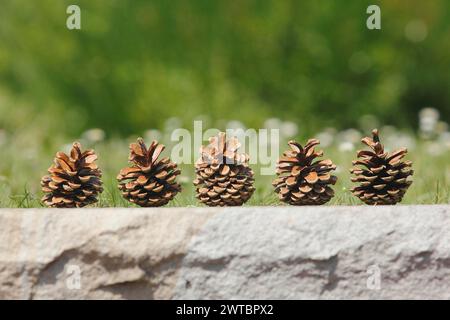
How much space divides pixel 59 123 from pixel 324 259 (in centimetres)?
406

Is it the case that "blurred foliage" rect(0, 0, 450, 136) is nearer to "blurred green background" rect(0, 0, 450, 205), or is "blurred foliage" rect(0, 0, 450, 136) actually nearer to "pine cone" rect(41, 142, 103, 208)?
"blurred green background" rect(0, 0, 450, 205)

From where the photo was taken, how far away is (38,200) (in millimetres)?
2471

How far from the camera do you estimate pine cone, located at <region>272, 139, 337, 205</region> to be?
229 cm

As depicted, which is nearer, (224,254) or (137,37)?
(224,254)

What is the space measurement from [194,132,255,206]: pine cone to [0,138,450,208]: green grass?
4.8 inches

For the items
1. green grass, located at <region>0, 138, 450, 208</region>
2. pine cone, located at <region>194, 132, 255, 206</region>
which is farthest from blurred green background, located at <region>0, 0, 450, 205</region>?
pine cone, located at <region>194, 132, 255, 206</region>

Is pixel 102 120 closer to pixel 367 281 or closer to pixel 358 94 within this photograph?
pixel 358 94

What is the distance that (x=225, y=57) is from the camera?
575cm

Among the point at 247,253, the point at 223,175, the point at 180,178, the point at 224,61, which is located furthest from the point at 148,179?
the point at 224,61

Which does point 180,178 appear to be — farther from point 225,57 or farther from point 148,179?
point 225,57

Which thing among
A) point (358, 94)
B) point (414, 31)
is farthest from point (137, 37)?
point (414, 31)

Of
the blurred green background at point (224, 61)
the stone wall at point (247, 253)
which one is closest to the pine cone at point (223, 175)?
the stone wall at point (247, 253)

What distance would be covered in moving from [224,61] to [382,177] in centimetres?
357
